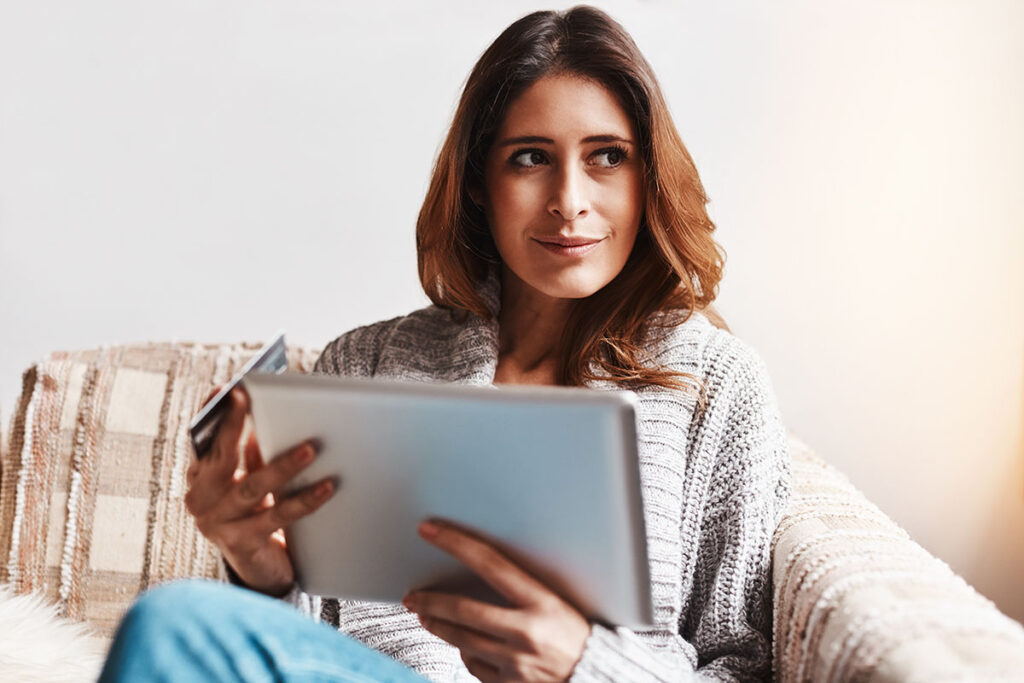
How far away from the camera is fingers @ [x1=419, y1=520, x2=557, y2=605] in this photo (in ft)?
2.55

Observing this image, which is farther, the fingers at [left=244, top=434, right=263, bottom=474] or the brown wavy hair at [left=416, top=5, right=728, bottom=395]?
the brown wavy hair at [left=416, top=5, right=728, bottom=395]

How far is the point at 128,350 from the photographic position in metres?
1.43

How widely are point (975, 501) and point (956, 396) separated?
0.20 m

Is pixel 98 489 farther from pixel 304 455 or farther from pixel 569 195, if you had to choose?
pixel 569 195

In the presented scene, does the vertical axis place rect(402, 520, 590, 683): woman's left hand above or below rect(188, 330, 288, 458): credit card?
below

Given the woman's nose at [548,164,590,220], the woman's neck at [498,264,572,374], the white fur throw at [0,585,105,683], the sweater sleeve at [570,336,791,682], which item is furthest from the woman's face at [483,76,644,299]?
the white fur throw at [0,585,105,683]

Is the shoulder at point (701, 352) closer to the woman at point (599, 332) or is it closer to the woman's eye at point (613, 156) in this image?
the woman at point (599, 332)

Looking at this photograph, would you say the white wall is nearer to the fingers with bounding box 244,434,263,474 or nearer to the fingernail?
the fingers with bounding box 244,434,263,474

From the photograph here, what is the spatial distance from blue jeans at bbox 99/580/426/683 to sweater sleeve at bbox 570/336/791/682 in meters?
0.41

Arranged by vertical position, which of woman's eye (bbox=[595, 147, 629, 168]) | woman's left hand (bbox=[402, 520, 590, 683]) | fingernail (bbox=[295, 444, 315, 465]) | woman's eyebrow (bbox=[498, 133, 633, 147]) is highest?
woman's eyebrow (bbox=[498, 133, 633, 147])

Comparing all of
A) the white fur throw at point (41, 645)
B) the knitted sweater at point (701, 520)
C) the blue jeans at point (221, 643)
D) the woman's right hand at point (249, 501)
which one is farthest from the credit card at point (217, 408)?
the white fur throw at point (41, 645)

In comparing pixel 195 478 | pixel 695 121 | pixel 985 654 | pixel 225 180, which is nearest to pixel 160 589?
pixel 195 478

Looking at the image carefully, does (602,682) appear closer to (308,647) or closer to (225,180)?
(308,647)

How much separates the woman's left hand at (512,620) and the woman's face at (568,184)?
16.3 inches
